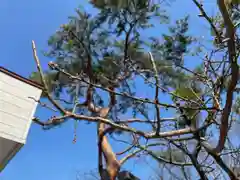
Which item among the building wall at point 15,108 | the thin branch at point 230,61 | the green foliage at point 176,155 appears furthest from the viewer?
the green foliage at point 176,155

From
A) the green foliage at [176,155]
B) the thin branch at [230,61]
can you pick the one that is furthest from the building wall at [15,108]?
the thin branch at [230,61]

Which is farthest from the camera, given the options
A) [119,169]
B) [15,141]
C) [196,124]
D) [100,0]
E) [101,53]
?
[101,53]

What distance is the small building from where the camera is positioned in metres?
2.84

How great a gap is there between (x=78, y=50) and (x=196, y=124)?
3067mm

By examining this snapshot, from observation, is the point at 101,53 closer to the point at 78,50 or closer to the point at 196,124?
the point at 78,50

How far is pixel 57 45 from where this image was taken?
17.2 ft

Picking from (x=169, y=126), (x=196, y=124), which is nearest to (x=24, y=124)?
(x=169, y=126)

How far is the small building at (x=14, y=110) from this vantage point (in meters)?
2.84

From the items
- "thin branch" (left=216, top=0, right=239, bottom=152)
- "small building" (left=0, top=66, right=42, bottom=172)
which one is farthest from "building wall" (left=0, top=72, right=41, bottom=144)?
"thin branch" (left=216, top=0, right=239, bottom=152)

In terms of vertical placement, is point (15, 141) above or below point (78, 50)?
below

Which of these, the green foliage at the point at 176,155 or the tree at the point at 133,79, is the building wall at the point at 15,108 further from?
the green foliage at the point at 176,155

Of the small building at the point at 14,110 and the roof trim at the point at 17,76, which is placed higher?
the roof trim at the point at 17,76

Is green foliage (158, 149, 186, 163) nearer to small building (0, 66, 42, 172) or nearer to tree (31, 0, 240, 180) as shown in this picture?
tree (31, 0, 240, 180)

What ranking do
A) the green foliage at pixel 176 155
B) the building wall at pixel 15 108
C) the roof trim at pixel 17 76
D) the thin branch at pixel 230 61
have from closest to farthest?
the thin branch at pixel 230 61, the building wall at pixel 15 108, the roof trim at pixel 17 76, the green foliage at pixel 176 155
